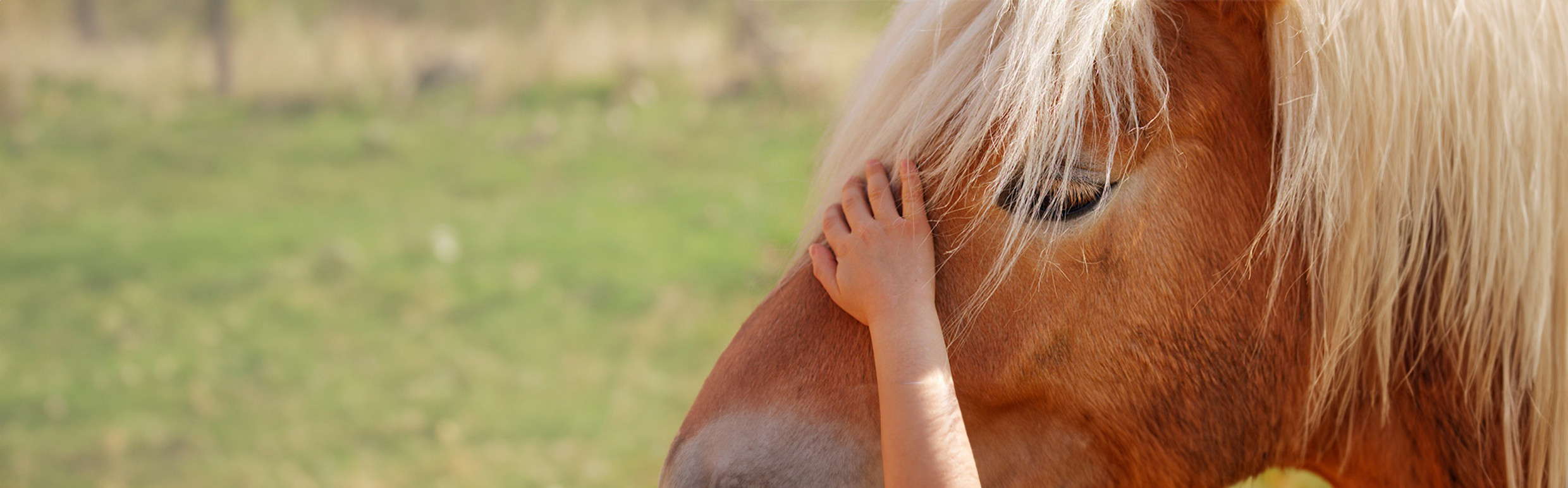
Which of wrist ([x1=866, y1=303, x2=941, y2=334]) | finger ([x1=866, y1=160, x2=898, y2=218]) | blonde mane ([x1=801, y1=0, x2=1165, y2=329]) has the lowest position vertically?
wrist ([x1=866, y1=303, x2=941, y2=334])

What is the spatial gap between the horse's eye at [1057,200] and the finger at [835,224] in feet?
0.59

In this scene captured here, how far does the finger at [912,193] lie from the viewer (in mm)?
1034

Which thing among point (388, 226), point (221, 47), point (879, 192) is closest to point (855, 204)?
point (879, 192)

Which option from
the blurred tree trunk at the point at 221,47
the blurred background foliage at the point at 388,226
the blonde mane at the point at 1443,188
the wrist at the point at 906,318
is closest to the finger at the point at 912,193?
the wrist at the point at 906,318

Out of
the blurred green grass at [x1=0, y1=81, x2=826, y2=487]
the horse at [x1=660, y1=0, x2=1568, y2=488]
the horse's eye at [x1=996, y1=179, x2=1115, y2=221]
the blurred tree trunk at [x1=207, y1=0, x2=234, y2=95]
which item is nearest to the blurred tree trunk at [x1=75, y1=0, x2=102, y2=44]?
the blurred green grass at [x1=0, y1=81, x2=826, y2=487]

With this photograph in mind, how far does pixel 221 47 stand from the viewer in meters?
5.82

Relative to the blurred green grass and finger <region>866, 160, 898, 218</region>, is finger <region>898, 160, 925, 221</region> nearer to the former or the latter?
finger <region>866, 160, 898, 218</region>

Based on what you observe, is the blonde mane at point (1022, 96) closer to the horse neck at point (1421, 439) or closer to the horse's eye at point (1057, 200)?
the horse's eye at point (1057, 200)

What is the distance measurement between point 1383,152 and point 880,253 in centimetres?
55

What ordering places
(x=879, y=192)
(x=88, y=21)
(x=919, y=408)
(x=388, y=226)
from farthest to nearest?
(x=88, y=21)
(x=388, y=226)
(x=879, y=192)
(x=919, y=408)

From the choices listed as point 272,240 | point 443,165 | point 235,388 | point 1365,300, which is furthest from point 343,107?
point 1365,300

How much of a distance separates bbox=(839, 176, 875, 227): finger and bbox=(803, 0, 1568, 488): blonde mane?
62 millimetres

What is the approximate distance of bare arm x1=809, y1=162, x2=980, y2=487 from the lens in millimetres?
962

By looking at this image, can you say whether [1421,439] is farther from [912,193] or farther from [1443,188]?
[912,193]
